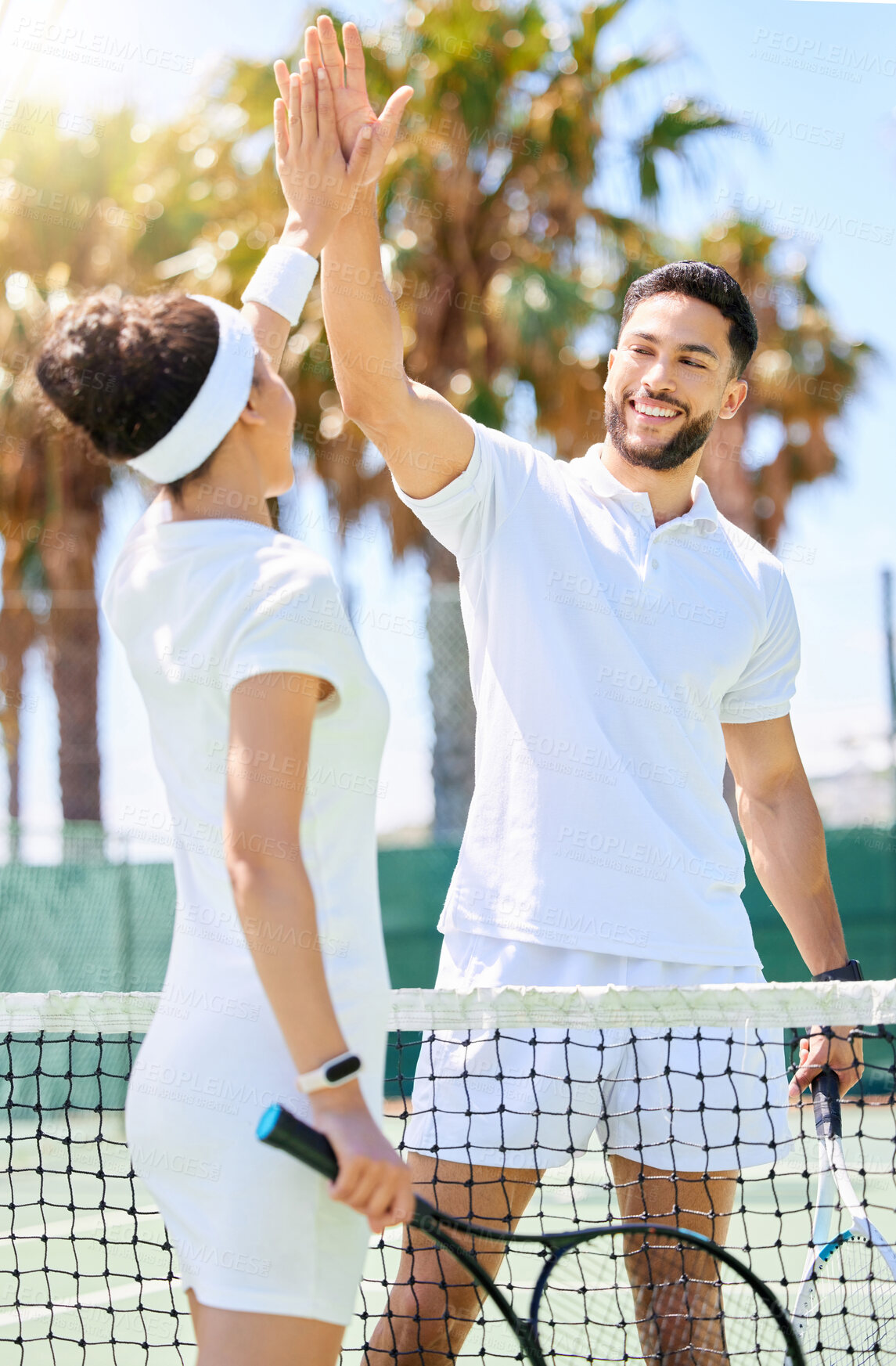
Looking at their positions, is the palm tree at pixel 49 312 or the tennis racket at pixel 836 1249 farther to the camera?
the palm tree at pixel 49 312

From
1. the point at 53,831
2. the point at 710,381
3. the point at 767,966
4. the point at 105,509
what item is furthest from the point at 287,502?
the point at 710,381

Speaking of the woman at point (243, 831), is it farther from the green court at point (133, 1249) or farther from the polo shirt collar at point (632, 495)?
the green court at point (133, 1249)

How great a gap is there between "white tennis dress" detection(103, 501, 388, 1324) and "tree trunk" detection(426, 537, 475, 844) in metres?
7.43

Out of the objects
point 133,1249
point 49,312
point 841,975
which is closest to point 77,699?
point 49,312

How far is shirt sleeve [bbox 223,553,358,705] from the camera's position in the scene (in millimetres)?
1438

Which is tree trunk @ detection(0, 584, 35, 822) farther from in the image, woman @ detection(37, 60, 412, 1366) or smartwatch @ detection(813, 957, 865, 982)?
woman @ detection(37, 60, 412, 1366)

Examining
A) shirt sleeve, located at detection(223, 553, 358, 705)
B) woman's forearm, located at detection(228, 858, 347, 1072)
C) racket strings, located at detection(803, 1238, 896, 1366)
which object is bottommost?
racket strings, located at detection(803, 1238, 896, 1366)

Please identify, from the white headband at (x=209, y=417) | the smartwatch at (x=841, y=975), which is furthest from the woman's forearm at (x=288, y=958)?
the smartwatch at (x=841, y=975)

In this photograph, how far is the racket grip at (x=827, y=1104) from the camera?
2469 millimetres

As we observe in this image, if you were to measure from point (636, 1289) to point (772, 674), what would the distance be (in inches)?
45.5

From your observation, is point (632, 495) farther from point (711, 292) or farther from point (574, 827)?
point (574, 827)

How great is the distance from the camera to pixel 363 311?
7.85ft

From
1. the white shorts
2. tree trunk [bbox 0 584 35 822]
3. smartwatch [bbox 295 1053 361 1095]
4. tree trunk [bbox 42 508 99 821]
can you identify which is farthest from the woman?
tree trunk [bbox 0 584 35 822]

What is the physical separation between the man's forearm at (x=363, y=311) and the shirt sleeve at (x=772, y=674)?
0.87 metres
